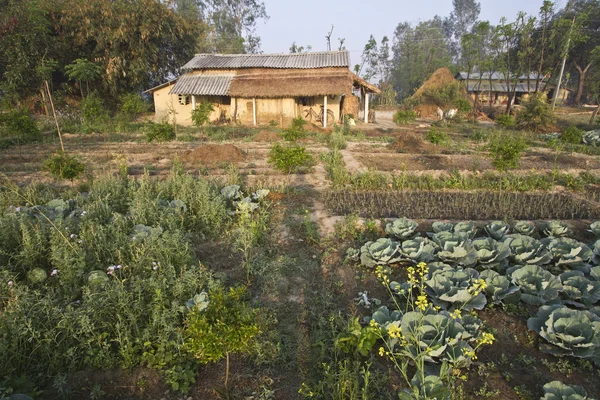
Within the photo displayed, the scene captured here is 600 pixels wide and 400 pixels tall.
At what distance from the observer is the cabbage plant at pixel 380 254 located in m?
3.91

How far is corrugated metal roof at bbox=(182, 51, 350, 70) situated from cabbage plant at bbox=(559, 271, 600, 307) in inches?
653

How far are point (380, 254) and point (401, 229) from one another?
31.1 inches

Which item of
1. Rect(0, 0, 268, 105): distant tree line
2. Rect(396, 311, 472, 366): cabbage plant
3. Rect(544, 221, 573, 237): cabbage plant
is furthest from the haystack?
Rect(396, 311, 472, 366): cabbage plant

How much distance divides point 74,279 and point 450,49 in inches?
2839

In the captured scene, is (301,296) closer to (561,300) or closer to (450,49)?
(561,300)

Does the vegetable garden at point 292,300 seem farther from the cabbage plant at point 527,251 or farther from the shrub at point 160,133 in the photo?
the shrub at point 160,133

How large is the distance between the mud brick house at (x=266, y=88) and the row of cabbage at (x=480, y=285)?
13843mm

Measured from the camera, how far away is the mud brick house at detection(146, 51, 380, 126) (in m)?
17.5

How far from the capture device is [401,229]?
14.9 ft

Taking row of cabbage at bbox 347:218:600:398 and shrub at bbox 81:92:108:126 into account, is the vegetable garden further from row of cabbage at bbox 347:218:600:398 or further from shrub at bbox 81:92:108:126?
shrub at bbox 81:92:108:126

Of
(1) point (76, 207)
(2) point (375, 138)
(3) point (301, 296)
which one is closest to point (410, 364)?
(3) point (301, 296)

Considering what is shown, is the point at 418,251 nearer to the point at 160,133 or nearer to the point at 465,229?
the point at 465,229

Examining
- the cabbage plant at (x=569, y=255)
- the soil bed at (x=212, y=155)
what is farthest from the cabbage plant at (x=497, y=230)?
the soil bed at (x=212, y=155)

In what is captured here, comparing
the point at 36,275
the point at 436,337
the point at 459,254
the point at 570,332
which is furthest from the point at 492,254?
the point at 36,275
